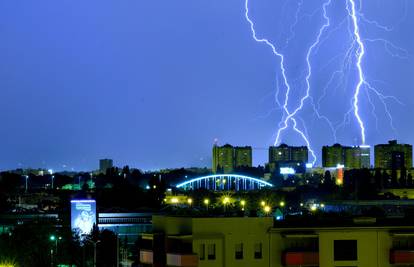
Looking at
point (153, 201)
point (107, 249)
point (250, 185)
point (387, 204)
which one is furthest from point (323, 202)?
point (107, 249)

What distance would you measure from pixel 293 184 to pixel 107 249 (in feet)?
488

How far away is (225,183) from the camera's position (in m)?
185

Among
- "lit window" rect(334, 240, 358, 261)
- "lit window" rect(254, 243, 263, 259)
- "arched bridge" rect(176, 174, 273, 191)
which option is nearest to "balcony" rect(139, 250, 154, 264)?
"lit window" rect(254, 243, 263, 259)

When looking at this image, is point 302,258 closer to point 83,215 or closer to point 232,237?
point 232,237

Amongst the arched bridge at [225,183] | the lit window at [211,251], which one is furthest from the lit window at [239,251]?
the arched bridge at [225,183]

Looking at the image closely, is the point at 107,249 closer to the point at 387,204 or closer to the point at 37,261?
the point at 37,261

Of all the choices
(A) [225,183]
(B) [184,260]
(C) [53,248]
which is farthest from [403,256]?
(A) [225,183]

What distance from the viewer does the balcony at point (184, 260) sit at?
23.6 metres

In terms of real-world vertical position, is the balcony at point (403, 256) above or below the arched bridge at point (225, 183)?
below

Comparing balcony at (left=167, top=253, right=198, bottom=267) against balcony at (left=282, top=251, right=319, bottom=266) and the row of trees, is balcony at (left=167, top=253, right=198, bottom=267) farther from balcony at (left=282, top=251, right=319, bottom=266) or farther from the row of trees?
the row of trees

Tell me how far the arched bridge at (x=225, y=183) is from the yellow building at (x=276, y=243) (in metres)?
149

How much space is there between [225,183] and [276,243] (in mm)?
160739

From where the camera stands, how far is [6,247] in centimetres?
4397

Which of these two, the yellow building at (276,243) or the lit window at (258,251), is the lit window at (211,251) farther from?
the lit window at (258,251)
